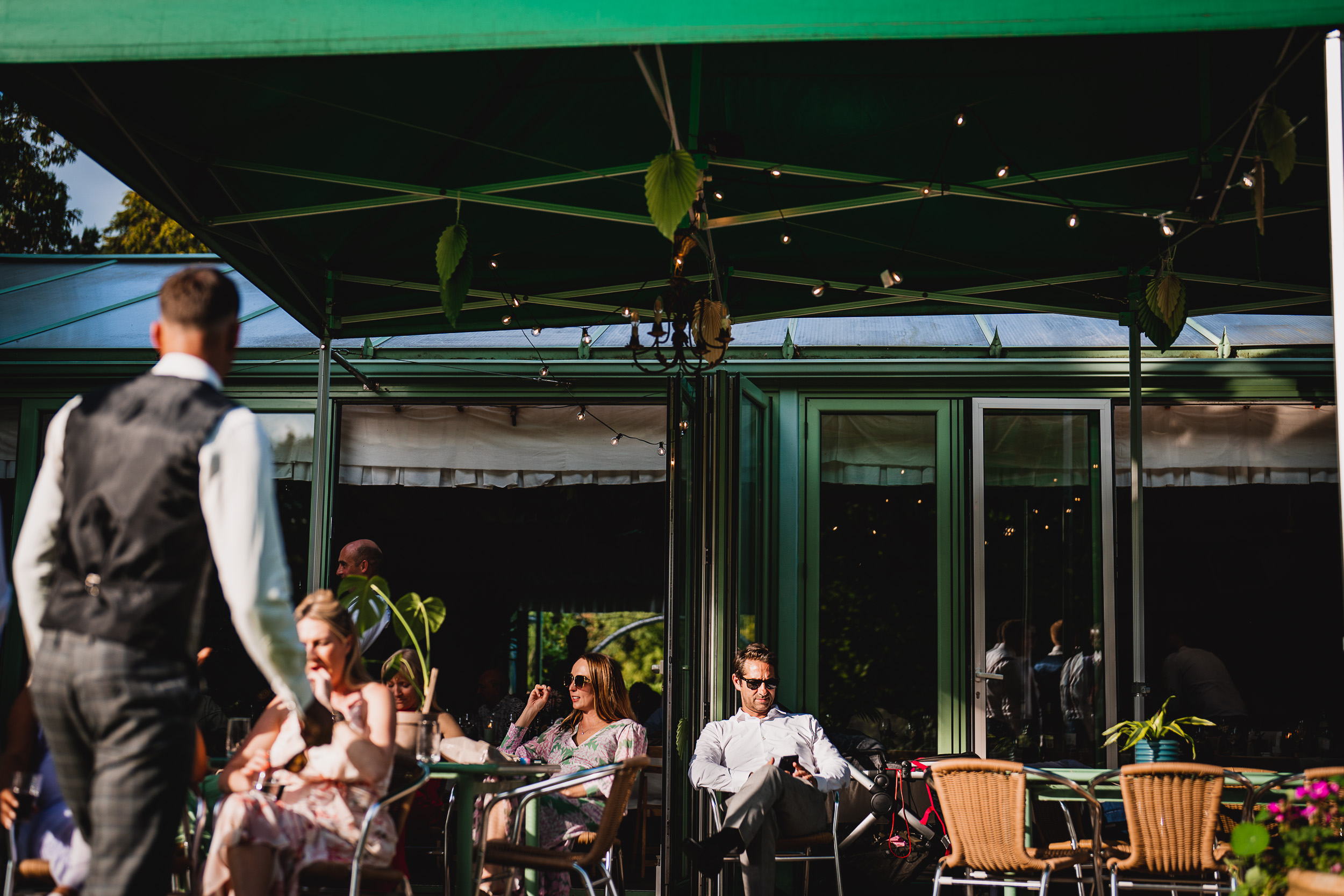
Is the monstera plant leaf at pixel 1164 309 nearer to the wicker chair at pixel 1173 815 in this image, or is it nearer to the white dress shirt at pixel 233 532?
the wicker chair at pixel 1173 815

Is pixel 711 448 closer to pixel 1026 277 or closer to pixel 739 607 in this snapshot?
pixel 739 607

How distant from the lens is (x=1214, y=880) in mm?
4359

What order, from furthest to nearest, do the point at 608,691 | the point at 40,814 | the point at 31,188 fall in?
the point at 31,188 < the point at 608,691 < the point at 40,814

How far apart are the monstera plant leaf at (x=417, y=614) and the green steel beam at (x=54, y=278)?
5162 millimetres

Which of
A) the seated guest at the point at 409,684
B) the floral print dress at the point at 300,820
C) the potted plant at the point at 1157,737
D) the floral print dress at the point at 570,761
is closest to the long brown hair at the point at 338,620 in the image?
the floral print dress at the point at 300,820

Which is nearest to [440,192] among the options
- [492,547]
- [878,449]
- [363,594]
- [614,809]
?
[363,594]

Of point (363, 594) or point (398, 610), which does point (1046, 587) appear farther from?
point (363, 594)

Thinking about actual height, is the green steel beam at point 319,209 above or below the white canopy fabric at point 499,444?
above

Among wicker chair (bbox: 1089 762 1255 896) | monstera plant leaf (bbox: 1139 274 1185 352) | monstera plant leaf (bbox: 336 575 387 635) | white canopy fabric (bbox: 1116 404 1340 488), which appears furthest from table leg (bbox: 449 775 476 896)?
white canopy fabric (bbox: 1116 404 1340 488)

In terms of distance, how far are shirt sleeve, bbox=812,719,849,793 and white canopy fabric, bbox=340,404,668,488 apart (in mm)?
2260

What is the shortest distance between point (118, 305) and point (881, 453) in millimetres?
4878

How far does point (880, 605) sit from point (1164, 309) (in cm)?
263

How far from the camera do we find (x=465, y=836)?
3.69 metres

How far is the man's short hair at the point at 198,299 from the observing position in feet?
7.92
